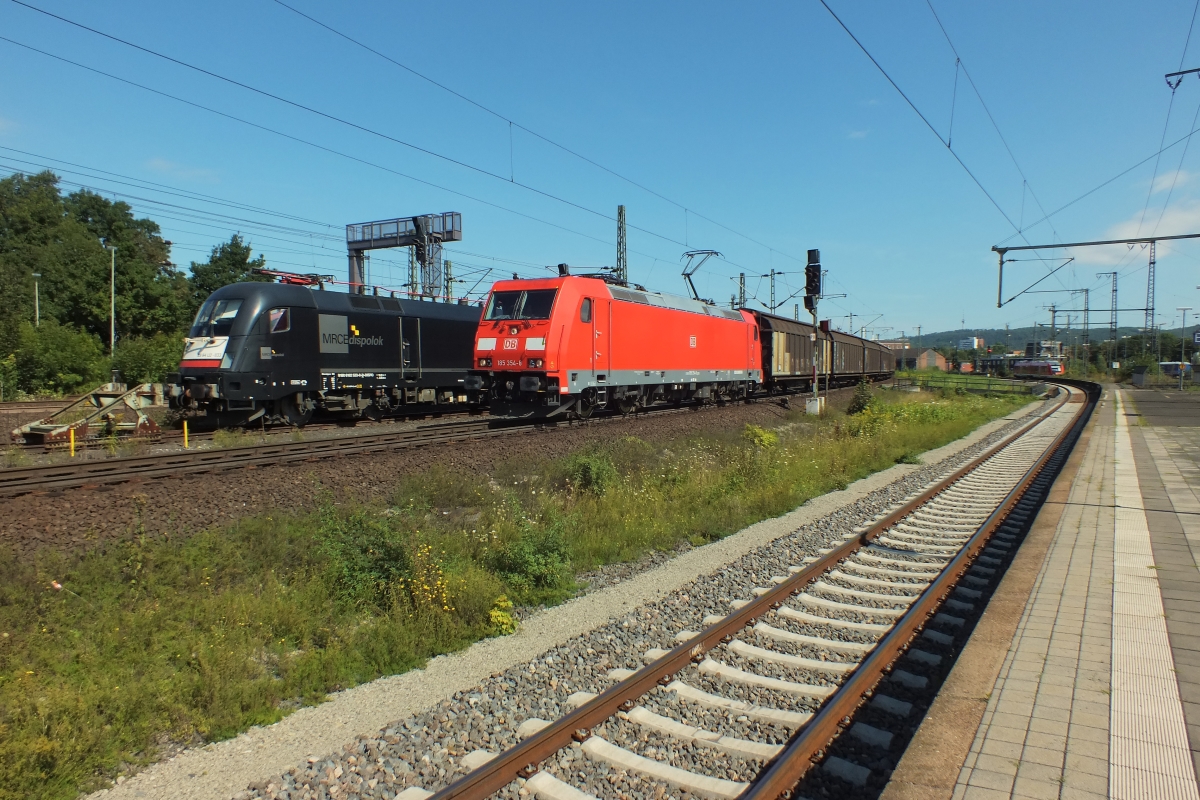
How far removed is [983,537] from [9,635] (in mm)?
10229

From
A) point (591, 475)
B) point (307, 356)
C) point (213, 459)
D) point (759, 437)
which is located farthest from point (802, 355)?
point (213, 459)

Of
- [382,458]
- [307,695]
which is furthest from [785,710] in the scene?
[382,458]

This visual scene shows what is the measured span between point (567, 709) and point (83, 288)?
156 ft

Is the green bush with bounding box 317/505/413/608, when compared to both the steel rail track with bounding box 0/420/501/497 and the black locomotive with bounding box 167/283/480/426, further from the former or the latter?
the black locomotive with bounding box 167/283/480/426

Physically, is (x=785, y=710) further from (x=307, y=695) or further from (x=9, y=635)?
(x=9, y=635)

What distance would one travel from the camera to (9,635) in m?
5.39

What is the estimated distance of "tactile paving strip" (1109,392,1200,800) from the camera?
10.8 feet

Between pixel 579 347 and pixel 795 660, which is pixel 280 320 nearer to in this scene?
pixel 579 347

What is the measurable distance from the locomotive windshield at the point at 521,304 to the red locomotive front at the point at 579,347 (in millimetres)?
25

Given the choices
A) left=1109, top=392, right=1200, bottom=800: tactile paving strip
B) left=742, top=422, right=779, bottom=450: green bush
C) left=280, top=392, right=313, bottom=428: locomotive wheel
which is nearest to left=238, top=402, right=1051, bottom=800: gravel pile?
left=1109, top=392, right=1200, bottom=800: tactile paving strip

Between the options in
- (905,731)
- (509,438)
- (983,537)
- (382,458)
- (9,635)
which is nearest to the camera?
(905,731)

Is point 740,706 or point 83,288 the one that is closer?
point 740,706

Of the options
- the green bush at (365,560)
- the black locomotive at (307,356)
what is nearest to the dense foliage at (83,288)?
the black locomotive at (307,356)

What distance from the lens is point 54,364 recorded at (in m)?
29.3
